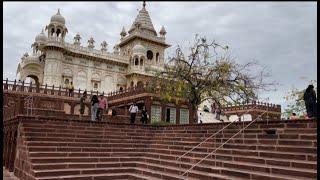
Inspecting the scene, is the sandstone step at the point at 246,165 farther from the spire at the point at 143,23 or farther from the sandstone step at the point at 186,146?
the spire at the point at 143,23

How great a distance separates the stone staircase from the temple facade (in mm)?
25799

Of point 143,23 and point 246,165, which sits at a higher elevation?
point 143,23

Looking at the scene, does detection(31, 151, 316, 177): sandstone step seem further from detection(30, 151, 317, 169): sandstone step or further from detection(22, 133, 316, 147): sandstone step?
detection(22, 133, 316, 147): sandstone step

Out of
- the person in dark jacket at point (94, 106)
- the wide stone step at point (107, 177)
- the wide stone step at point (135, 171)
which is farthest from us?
the person in dark jacket at point (94, 106)

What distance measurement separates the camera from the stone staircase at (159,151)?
830 centimetres

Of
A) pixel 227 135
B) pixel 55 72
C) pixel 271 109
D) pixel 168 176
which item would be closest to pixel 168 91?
pixel 227 135

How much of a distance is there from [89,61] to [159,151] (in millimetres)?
31293

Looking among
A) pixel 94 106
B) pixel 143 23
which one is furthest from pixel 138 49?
pixel 94 106

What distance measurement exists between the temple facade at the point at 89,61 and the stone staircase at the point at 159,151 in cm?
2580

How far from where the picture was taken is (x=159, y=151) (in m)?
13.1

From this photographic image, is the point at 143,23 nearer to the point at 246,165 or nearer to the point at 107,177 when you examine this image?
the point at 107,177

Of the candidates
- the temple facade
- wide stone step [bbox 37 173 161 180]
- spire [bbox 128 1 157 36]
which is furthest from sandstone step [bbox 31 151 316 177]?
spire [bbox 128 1 157 36]

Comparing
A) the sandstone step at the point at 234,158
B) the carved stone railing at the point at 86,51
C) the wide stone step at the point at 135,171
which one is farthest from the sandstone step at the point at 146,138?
the carved stone railing at the point at 86,51

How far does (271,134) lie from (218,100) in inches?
420
